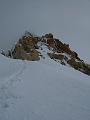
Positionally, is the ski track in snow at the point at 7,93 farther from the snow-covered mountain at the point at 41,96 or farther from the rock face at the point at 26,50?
the rock face at the point at 26,50

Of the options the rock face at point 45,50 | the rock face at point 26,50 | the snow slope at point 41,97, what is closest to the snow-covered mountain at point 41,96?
the snow slope at point 41,97

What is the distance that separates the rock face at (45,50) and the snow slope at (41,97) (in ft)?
92.1

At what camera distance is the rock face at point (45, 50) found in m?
48.7

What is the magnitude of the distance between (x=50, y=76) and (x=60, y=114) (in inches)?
261

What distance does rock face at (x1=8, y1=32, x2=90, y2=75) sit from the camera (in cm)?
4872

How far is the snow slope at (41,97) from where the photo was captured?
11.1 metres

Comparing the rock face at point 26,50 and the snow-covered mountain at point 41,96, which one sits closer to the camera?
the snow-covered mountain at point 41,96

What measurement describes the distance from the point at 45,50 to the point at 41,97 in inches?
1694

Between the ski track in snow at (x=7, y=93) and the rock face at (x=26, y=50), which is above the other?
the rock face at (x=26, y=50)

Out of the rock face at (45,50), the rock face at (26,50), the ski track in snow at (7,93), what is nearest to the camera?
the ski track in snow at (7,93)

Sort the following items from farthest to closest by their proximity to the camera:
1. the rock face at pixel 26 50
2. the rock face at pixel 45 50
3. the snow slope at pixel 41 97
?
1. the rock face at pixel 45 50
2. the rock face at pixel 26 50
3. the snow slope at pixel 41 97

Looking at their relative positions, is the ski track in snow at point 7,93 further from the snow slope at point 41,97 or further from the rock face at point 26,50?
the rock face at point 26,50

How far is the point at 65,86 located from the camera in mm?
15719

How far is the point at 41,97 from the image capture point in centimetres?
1334
